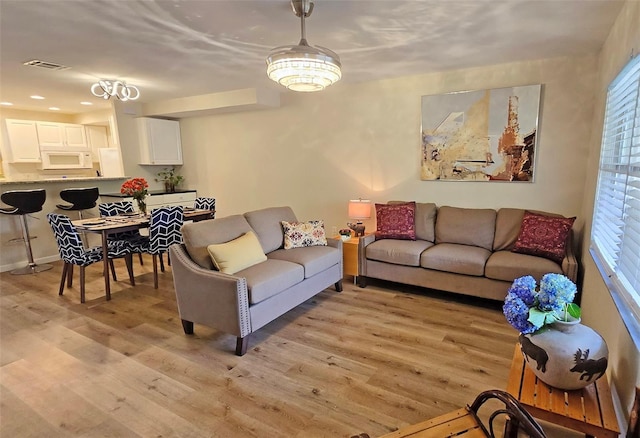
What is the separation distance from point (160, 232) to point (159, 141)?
271cm

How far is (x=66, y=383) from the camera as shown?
2.29 meters

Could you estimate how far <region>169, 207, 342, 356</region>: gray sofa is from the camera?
256 cm

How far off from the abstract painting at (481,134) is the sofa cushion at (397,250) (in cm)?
92

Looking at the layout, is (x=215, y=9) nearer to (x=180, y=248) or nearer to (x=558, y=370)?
(x=180, y=248)

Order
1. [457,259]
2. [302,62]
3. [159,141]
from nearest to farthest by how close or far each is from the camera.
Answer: [302,62]
[457,259]
[159,141]

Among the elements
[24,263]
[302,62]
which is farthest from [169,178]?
[302,62]

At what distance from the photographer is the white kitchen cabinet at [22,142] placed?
19.6ft

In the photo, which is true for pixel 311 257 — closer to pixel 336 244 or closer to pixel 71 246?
pixel 336 244

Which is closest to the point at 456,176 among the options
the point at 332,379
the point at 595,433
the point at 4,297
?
the point at 332,379

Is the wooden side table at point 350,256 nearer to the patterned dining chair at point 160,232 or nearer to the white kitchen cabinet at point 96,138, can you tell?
the patterned dining chair at point 160,232

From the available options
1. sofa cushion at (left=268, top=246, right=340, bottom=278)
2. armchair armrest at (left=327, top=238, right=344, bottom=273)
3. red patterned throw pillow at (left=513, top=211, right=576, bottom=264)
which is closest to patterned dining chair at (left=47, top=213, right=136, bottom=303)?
sofa cushion at (left=268, top=246, right=340, bottom=278)

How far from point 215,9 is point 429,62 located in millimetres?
2193

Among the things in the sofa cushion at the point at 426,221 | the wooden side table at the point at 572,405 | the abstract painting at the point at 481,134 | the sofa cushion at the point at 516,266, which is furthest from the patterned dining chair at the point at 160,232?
the wooden side table at the point at 572,405

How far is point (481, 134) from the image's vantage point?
149 inches
